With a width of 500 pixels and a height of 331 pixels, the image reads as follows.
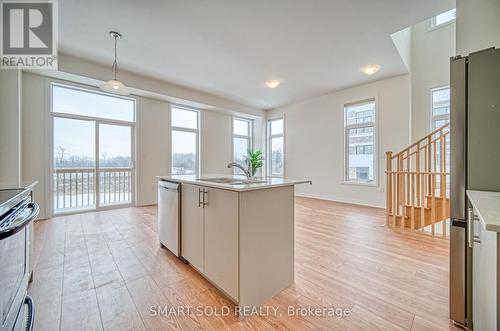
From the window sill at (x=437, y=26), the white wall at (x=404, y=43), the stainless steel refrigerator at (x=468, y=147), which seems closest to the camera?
the stainless steel refrigerator at (x=468, y=147)

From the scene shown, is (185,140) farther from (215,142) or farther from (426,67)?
(426,67)

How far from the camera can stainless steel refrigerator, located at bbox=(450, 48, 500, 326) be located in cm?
124

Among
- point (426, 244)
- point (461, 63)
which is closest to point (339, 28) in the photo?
point (461, 63)

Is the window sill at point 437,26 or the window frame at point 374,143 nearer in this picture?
the window sill at point 437,26

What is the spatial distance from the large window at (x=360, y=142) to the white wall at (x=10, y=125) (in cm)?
649

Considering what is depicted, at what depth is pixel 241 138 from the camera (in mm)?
7309

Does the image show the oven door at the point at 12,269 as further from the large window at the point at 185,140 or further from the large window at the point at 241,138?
the large window at the point at 241,138

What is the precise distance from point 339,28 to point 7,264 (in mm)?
3834

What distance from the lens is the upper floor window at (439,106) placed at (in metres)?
4.31

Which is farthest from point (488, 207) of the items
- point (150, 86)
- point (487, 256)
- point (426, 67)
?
point (150, 86)

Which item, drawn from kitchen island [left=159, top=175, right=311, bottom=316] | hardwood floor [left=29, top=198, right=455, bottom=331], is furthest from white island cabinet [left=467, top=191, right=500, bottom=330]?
kitchen island [left=159, top=175, right=311, bottom=316]

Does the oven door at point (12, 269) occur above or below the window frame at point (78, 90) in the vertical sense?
below

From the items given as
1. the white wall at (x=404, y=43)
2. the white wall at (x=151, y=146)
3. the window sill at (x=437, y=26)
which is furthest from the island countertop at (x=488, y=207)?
the white wall at (x=151, y=146)

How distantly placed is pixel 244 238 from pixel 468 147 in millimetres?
1536
